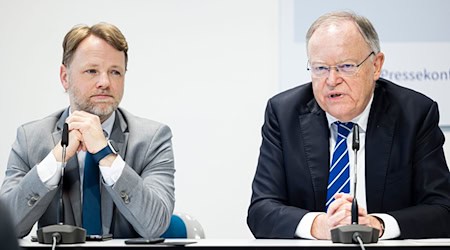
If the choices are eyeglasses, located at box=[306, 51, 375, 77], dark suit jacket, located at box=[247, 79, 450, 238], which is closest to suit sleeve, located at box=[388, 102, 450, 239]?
dark suit jacket, located at box=[247, 79, 450, 238]

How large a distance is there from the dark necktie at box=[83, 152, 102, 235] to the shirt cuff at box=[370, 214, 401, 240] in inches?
40.3

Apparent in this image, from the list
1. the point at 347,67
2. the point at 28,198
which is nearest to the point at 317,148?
the point at 347,67

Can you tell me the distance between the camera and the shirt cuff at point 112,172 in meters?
2.44

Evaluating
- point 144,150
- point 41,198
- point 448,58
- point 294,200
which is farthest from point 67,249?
point 448,58

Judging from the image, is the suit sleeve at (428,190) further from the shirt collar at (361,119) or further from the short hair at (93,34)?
the short hair at (93,34)

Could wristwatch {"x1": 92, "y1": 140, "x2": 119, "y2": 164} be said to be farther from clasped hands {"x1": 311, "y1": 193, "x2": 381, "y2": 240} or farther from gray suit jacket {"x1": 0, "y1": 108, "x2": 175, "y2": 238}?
clasped hands {"x1": 311, "y1": 193, "x2": 381, "y2": 240}

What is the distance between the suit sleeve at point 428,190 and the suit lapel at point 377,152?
0.11 meters

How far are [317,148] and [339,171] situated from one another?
12 centimetres

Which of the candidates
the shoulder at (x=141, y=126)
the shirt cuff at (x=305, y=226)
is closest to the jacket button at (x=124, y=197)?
the shoulder at (x=141, y=126)

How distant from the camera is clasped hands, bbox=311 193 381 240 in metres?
2.21

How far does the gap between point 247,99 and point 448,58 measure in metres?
1.11

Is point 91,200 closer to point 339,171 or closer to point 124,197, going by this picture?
point 124,197

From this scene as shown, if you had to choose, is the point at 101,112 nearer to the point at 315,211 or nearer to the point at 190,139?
the point at 315,211

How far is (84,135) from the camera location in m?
2.54
